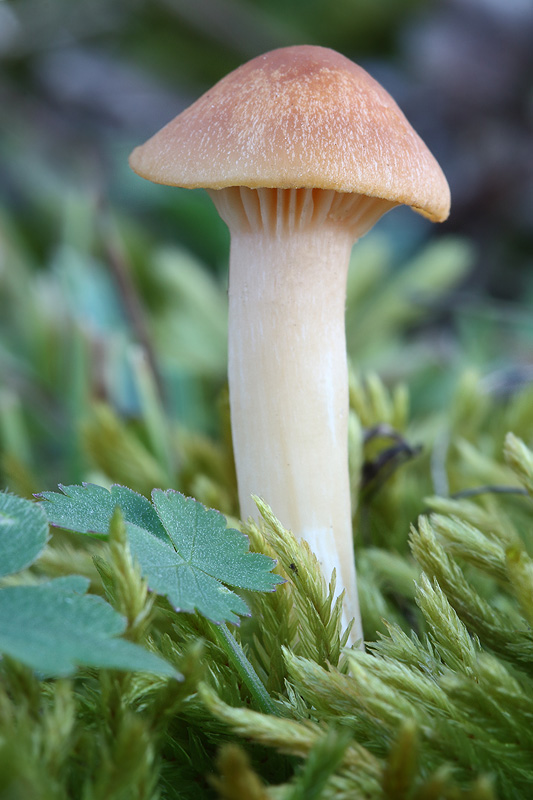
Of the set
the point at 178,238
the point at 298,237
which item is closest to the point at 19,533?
the point at 298,237

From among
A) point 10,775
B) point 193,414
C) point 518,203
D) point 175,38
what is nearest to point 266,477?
point 10,775

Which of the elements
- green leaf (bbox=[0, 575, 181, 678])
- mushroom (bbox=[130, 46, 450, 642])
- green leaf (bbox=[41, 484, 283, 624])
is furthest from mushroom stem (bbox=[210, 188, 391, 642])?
green leaf (bbox=[0, 575, 181, 678])

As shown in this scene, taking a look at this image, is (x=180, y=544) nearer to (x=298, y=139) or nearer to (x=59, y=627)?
(x=59, y=627)

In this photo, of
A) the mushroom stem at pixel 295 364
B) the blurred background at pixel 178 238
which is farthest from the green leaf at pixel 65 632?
the blurred background at pixel 178 238

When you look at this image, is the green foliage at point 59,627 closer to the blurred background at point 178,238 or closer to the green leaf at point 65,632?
the green leaf at point 65,632

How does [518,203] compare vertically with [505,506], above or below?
above

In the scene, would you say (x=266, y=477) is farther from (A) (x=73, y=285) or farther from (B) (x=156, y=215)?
(B) (x=156, y=215)

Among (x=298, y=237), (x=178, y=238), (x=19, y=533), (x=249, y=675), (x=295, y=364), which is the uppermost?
(x=178, y=238)
